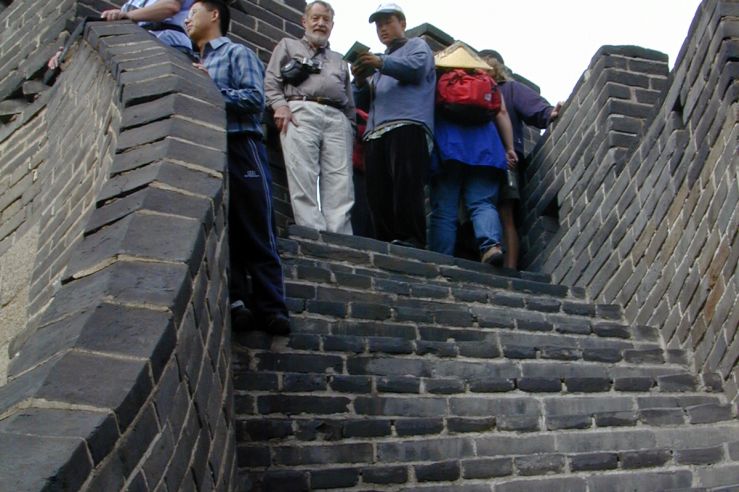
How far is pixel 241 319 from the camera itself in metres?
5.11

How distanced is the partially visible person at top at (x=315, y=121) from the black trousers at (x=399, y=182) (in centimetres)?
26

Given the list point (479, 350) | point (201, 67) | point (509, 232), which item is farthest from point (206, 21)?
point (509, 232)

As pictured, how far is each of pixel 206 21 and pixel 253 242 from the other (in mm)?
1307

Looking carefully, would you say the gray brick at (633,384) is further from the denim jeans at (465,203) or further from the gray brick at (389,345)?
the denim jeans at (465,203)

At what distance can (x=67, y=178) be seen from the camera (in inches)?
225

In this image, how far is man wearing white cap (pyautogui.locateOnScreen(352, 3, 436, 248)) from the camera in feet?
24.8

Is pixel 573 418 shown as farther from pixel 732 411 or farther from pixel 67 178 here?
pixel 67 178

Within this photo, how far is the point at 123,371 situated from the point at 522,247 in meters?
5.90

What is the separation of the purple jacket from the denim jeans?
25.8 inches

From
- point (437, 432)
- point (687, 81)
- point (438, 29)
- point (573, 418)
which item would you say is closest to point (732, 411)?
point (573, 418)

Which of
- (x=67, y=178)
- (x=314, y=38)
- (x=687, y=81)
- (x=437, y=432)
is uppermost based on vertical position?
(x=314, y=38)

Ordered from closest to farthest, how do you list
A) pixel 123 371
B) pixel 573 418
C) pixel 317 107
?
pixel 123 371, pixel 573 418, pixel 317 107

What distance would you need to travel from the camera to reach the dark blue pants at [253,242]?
5.19 meters

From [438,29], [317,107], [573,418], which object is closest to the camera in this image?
[573,418]
